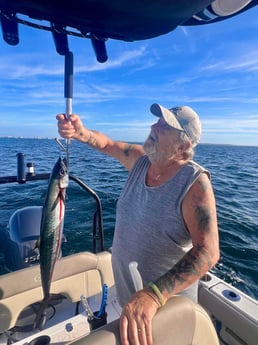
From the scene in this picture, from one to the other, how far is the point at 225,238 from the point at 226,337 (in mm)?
3843

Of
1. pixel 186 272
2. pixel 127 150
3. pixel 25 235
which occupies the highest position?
pixel 127 150

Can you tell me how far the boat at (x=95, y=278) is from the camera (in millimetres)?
1242

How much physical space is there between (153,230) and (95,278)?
1257 millimetres

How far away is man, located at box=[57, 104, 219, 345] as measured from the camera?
118 centimetres

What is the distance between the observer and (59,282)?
2303 mm

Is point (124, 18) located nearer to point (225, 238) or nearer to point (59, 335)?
point (59, 335)

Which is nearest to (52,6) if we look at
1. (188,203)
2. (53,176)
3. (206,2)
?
(206,2)

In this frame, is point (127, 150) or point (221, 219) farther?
point (221, 219)

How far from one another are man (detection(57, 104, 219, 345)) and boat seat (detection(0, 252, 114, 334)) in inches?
22.4

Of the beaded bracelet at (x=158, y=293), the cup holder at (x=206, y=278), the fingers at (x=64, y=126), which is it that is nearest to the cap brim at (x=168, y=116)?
the fingers at (x=64, y=126)

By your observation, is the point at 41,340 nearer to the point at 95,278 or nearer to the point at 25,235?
the point at 95,278

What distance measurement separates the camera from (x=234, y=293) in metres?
2.46

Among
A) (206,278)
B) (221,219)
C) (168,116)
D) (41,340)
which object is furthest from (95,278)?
(221,219)

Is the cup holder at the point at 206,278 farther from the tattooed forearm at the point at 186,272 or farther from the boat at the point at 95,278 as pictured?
the tattooed forearm at the point at 186,272
